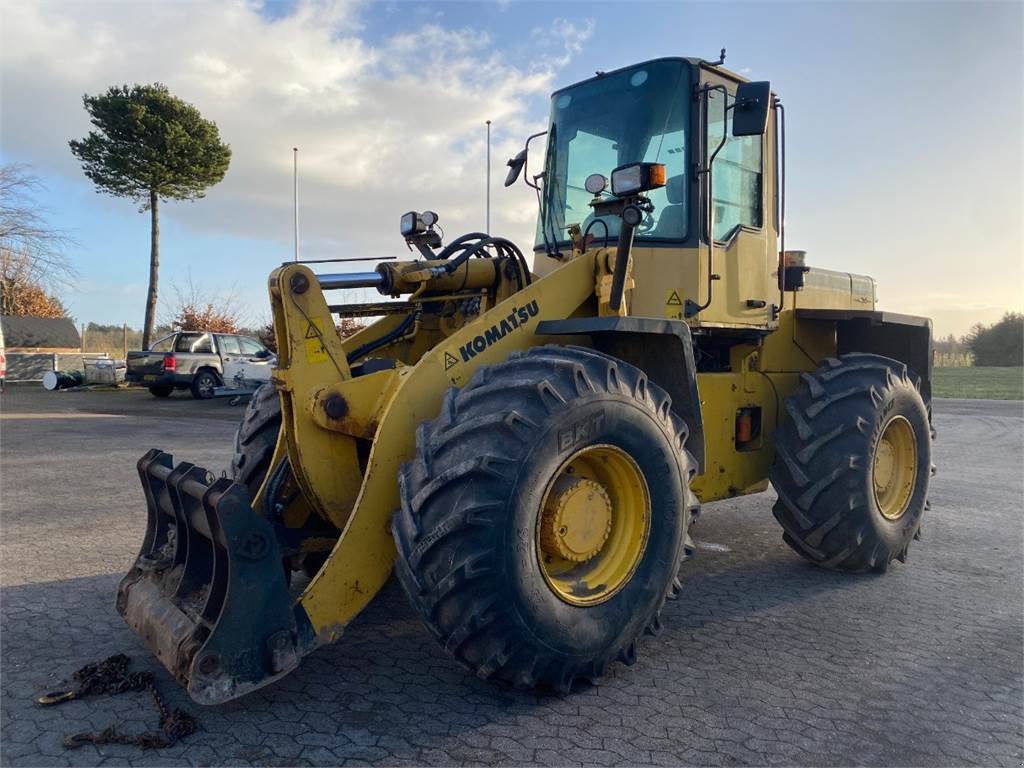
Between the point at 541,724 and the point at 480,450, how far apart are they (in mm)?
1151

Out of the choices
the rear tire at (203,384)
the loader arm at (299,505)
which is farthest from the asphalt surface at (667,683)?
the rear tire at (203,384)

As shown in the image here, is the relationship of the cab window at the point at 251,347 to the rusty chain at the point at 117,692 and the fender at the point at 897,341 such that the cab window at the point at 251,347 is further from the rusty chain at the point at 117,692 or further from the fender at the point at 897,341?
the rusty chain at the point at 117,692

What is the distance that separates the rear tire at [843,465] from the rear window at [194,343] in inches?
774

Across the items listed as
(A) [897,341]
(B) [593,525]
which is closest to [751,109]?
(B) [593,525]

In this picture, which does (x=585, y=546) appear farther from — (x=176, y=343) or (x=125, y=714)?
(x=176, y=343)

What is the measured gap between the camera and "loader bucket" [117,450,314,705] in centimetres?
291

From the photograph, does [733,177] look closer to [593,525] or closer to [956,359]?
[593,525]

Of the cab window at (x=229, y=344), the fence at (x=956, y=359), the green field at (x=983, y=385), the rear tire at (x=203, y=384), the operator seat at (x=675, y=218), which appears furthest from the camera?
the fence at (x=956, y=359)

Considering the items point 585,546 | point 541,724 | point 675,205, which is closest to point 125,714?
point 541,724

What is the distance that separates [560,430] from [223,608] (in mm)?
1506

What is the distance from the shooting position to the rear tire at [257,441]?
4.56m

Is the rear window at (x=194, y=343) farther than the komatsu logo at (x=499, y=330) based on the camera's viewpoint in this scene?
Yes

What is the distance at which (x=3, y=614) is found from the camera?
4316 mm

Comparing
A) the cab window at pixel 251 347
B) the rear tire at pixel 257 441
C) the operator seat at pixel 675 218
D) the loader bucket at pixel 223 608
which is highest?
the operator seat at pixel 675 218
